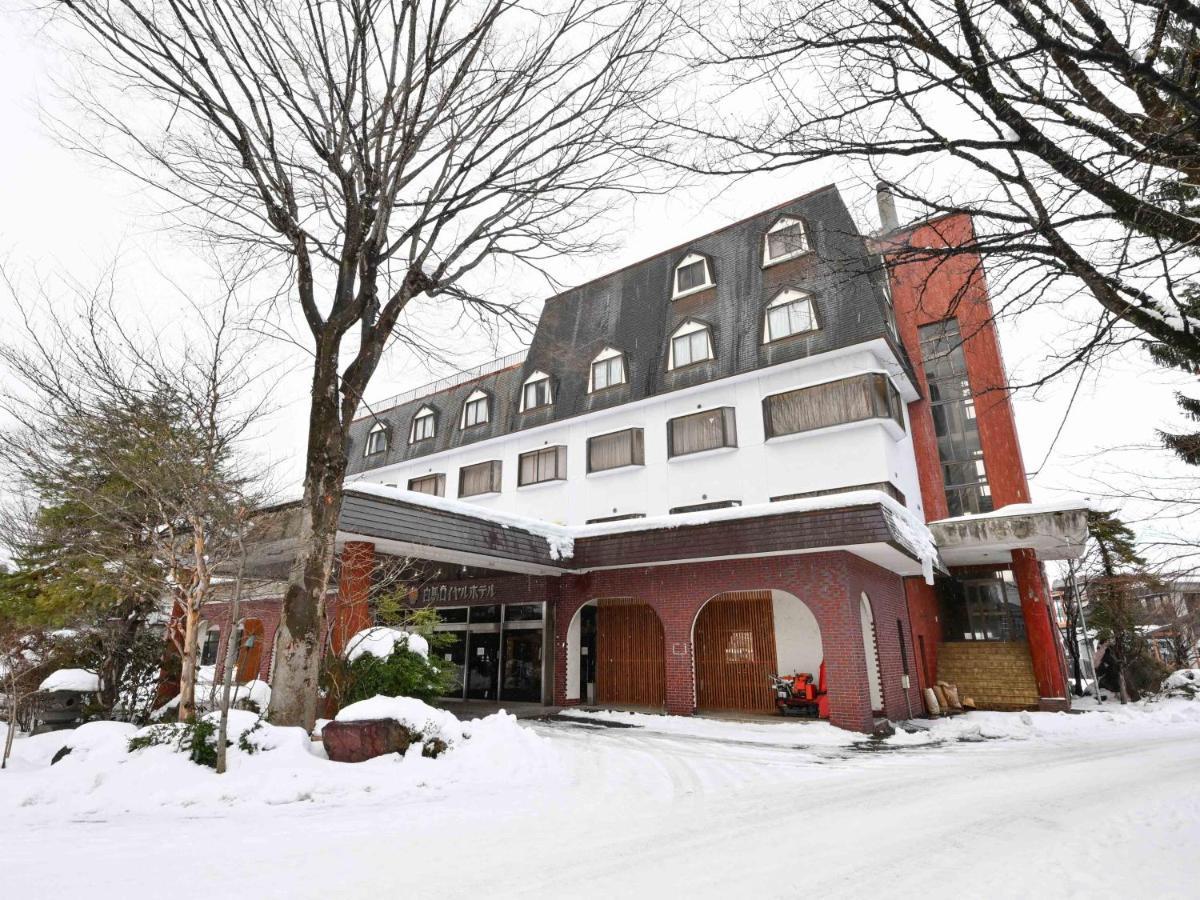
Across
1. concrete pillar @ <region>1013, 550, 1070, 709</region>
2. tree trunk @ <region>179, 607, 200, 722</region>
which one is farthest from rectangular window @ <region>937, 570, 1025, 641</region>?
tree trunk @ <region>179, 607, 200, 722</region>

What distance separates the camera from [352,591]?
11594 millimetres

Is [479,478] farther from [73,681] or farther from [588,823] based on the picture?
[588,823]

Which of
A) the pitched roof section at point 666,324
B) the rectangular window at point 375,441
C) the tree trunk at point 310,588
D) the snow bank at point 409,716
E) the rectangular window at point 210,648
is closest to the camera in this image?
the snow bank at point 409,716

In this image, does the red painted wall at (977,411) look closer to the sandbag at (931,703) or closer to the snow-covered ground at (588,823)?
the sandbag at (931,703)

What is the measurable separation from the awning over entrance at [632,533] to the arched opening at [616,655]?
2.39 m

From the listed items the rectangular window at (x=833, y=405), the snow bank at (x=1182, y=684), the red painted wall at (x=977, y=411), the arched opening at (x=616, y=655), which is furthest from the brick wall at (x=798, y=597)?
the snow bank at (x=1182, y=684)

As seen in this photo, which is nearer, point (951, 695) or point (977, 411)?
point (951, 695)

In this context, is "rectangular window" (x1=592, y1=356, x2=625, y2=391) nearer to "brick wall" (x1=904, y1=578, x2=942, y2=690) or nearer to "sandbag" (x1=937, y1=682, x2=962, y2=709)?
"brick wall" (x1=904, y1=578, x2=942, y2=690)

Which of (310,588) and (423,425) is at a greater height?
(423,425)

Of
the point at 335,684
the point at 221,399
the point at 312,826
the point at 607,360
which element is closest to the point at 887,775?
the point at 312,826

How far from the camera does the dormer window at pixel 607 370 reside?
66.5ft

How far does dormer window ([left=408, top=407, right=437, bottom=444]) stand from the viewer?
25609mm

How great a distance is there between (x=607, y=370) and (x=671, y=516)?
26.6 ft

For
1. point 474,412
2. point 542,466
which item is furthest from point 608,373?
point 474,412
